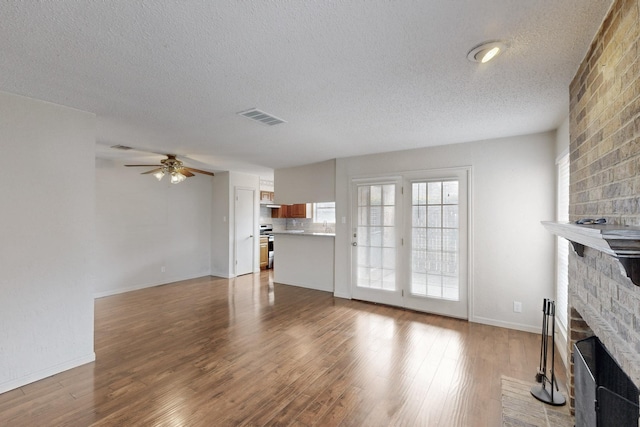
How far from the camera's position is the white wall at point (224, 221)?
657cm

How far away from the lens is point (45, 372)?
2561 mm

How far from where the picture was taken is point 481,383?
8.09ft

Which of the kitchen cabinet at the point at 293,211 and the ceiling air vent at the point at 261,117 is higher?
the ceiling air vent at the point at 261,117

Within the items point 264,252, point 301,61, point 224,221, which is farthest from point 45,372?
point 264,252

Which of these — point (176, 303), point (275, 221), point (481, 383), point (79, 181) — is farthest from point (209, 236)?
point (481, 383)

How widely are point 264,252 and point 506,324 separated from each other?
17.8 feet

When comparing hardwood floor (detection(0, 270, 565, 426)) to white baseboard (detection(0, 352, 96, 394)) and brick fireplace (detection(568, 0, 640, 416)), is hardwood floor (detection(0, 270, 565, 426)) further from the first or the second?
brick fireplace (detection(568, 0, 640, 416))

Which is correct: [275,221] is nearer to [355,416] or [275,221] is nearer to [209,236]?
[209,236]

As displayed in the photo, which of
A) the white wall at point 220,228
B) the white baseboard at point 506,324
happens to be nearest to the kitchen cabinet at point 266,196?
the white wall at point 220,228

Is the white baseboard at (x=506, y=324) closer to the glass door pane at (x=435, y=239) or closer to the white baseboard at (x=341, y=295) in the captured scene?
the glass door pane at (x=435, y=239)

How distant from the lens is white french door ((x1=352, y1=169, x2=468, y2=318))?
4020 millimetres

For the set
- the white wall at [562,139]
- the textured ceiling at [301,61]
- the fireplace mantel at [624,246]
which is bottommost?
the fireplace mantel at [624,246]

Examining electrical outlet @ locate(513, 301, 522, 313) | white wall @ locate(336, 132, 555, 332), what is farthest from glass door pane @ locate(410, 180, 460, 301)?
electrical outlet @ locate(513, 301, 522, 313)

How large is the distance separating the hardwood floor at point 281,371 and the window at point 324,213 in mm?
3101
